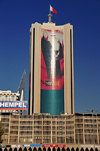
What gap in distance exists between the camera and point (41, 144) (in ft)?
624

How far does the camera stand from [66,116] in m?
197

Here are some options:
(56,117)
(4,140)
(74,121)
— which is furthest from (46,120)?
(4,140)

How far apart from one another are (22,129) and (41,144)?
666 inches

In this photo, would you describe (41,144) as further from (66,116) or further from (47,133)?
(66,116)

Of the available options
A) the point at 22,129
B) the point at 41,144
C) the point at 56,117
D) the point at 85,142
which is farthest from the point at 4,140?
the point at 85,142

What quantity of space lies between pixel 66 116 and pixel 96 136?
25228 millimetres

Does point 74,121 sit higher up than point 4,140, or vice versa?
point 74,121

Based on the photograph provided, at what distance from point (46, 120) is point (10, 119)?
25.6m

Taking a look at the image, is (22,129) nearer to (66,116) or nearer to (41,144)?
(41,144)

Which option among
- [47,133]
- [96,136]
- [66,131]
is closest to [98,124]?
[96,136]

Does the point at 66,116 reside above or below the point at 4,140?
above

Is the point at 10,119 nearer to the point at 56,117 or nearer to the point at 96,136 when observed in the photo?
the point at 56,117

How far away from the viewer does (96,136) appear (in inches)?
7466

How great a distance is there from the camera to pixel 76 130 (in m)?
191
